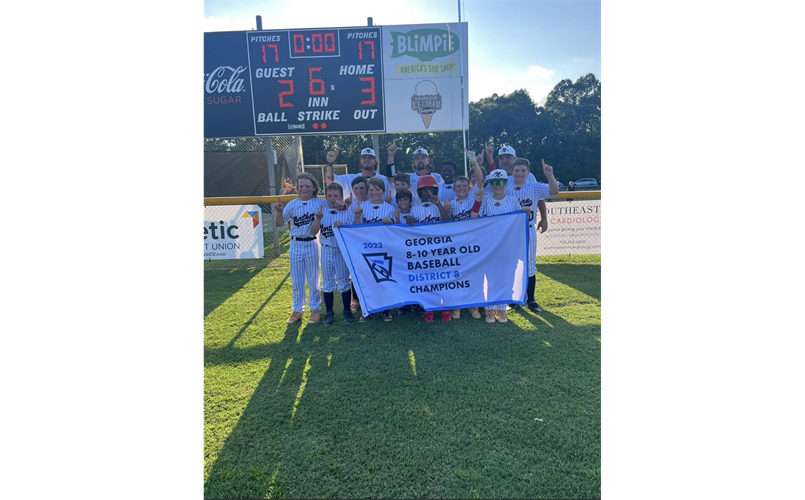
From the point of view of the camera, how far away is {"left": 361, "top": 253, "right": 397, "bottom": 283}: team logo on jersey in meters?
4.21

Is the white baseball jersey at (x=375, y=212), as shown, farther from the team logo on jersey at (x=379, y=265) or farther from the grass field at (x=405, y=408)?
the grass field at (x=405, y=408)

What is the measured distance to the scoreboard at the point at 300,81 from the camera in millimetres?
8680

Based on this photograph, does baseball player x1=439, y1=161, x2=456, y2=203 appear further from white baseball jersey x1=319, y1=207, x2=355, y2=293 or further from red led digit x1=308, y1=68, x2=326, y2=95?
red led digit x1=308, y1=68, x2=326, y2=95

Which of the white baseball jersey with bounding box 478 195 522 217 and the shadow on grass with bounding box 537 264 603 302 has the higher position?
the white baseball jersey with bounding box 478 195 522 217

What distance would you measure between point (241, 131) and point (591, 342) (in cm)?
900

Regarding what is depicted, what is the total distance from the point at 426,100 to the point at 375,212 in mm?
5547

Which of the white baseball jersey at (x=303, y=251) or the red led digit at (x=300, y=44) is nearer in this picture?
the white baseball jersey at (x=303, y=251)

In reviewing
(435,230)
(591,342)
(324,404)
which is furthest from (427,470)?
(435,230)

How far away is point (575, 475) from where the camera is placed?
1.95 metres

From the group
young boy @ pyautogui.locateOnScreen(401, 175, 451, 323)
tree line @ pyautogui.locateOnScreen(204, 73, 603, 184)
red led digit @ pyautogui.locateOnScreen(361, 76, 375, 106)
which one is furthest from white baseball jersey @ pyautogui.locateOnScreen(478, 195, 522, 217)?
tree line @ pyautogui.locateOnScreen(204, 73, 603, 184)

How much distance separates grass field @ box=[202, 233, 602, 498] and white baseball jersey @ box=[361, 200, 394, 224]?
1.27m

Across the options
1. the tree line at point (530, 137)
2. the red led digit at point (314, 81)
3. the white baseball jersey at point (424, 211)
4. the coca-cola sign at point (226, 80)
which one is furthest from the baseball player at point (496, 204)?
the tree line at point (530, 137)
